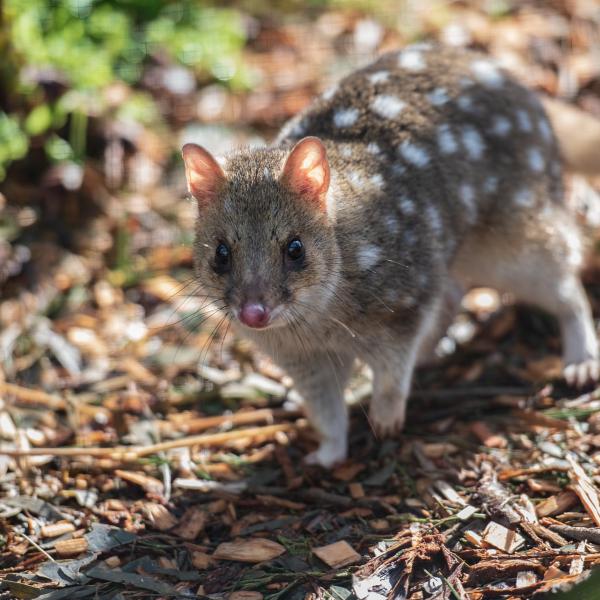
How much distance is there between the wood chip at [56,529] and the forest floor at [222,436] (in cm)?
1

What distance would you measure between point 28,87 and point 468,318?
117 inches

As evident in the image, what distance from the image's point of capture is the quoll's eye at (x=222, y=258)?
3346 mm

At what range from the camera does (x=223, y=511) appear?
3.67 metres

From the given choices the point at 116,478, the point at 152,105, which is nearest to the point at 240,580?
the point at 116,478

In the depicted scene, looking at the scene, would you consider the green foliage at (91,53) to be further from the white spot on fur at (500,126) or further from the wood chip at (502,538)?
the wood chip at (502,538)

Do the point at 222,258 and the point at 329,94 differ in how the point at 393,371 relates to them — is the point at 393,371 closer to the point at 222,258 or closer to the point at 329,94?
the point at 222,258

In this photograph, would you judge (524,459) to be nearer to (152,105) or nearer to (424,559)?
(424,559)

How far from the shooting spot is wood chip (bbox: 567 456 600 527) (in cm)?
323

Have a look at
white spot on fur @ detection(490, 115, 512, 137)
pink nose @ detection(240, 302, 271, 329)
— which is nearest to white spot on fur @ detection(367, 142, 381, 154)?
white spot on fur @ detection(490, 115, 512, 137)

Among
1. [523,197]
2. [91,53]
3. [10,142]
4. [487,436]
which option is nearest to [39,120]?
[10,142]

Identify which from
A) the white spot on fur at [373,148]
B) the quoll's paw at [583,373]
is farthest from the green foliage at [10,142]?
the quoll's paw at [583,373]

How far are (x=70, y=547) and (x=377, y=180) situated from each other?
1.96m

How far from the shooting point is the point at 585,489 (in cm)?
336

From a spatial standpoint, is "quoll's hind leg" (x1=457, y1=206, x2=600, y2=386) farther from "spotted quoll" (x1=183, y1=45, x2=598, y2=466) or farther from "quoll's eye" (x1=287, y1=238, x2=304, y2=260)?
"quoll's eye" (x1=287, y1=238, x2=304, y2=260)
